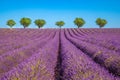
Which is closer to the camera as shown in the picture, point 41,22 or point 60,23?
point 41,22

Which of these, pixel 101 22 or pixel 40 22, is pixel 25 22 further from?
pixel 101 22

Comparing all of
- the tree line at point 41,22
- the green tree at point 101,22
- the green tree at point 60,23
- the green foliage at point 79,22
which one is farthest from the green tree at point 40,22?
the green tree at point 101,22

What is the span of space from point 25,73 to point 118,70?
298 centimetres

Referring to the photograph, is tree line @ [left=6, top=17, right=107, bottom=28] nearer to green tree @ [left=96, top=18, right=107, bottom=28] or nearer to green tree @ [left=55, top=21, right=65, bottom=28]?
green tree @ [left=96, top=18, right=107, bottom=28]

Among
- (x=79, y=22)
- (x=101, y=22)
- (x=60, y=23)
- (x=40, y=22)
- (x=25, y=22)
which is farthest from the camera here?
(x=60, y=23)

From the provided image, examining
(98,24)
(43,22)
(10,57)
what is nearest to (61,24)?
(43,22)

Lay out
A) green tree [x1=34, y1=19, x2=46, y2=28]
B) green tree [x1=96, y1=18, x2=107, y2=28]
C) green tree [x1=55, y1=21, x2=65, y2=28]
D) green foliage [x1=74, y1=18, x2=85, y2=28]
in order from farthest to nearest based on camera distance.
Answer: green tree [x1=55, y1=21, x2=65, y2=28] < green tree [x1=34, y1=19, x2=46, y2=28] < green tree [x1=96, y1=18, x2=107, y2=28] < green foliage [x1=74, y1=18, x2=85, y2=28]

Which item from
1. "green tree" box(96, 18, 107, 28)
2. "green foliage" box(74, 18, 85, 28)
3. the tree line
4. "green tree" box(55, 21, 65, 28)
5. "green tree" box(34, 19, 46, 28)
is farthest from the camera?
"green tree" box(55, 21, 65, 28)

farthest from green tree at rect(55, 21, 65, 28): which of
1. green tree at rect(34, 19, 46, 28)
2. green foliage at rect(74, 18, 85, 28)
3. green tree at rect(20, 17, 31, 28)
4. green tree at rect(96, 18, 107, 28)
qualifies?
green tree at rect(96, 18, 107, 28)

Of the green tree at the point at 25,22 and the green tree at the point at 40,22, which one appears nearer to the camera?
the green tree at the point at 25,22

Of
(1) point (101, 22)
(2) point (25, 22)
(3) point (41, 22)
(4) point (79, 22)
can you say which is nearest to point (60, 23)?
(3) point (41, 22)

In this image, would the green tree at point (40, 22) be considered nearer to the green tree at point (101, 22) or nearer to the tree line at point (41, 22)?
the tree line at point (41, 22)

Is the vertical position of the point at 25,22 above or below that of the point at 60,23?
above

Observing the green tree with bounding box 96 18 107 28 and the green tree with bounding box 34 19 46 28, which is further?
the green tree with bounding box 34 19 46 28
